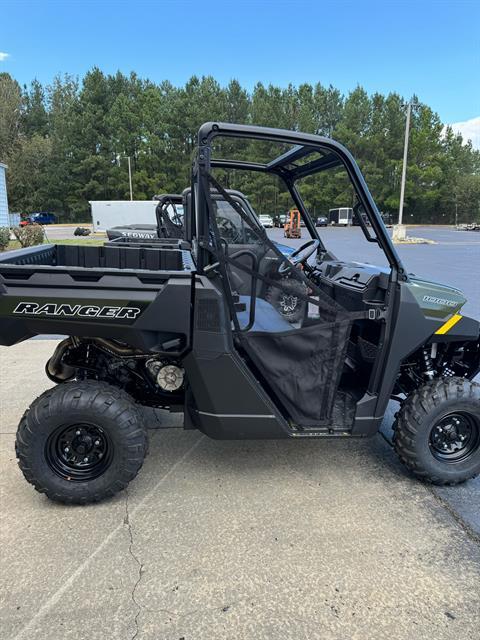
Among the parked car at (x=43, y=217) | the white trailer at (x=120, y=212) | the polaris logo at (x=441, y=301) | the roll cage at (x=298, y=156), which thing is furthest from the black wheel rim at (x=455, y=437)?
the parked car at (x=43, y=217)

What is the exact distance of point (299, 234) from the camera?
4910 millimetres

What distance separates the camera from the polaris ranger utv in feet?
8.61

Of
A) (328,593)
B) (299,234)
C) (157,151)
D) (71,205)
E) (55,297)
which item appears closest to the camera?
(328,593)

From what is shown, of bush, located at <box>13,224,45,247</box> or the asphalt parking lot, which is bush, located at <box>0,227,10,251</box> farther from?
the asphalt parking lot

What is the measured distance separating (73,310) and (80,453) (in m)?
0.81

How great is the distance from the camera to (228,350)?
2688 mm

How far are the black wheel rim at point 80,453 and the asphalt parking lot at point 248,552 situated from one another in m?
0.20

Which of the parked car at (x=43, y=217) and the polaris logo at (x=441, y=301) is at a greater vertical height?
the parked car at (x=43, y=217)

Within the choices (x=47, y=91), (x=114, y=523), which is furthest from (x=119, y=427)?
(x=47, y=91)

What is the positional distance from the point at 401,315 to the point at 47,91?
7644cm

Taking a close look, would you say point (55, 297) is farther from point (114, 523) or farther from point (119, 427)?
point (114, 523)

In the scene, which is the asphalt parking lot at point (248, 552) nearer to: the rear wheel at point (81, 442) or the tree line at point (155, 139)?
the rear wheel at point (81, 442)

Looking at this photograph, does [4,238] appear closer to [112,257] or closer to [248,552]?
[112,257]

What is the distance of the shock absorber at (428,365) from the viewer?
10.4 ft
